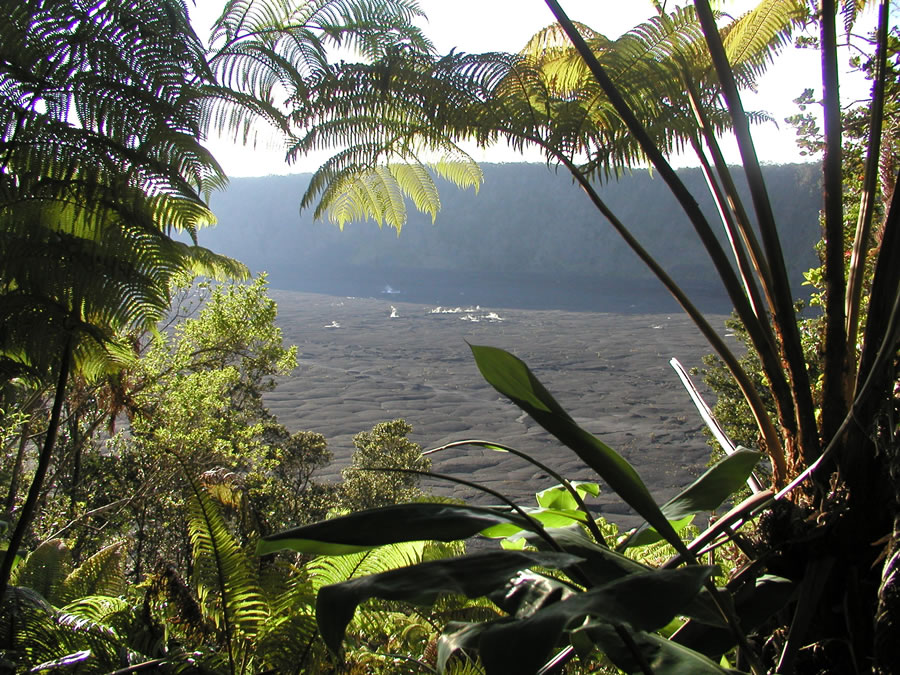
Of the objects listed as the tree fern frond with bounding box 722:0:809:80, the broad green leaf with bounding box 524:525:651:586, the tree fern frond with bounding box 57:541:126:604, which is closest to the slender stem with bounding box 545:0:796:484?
the broad green leaf with bounding box 524:525:651:586

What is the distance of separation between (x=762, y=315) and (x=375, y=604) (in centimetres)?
111

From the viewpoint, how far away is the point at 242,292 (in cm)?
502

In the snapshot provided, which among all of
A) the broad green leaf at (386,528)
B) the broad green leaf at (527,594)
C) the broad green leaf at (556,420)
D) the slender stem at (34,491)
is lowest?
the slender stem at (34,491)

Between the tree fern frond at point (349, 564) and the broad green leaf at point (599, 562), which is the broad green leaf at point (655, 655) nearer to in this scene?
the broad green leaf at point (599, 562)

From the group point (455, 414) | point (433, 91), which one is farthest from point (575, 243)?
point (433, 91)

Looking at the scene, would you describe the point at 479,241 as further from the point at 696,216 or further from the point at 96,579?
the point at 696,216

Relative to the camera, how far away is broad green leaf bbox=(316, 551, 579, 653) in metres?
0.48

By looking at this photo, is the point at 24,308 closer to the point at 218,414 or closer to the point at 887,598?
the point at 887,598

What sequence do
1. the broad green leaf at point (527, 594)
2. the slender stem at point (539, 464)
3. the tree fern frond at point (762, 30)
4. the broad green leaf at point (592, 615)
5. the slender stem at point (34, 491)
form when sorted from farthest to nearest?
1. the tree fern frond at point (762, 30)
2. the slender stem at point (34, 491)
3. the slender stem at point (539, 464)
4. the broad green leaf at point (527, 594)
5. the broad green leaf at point (592, 615)

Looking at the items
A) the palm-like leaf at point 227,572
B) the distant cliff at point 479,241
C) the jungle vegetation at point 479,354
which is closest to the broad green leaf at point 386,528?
the jungle vegetation at point 479,354

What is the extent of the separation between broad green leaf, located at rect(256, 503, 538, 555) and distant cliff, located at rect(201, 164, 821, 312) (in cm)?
3260

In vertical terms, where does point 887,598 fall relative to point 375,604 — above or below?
above

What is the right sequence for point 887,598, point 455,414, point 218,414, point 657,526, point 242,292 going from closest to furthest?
point 657,526 < point 887,598 < point 242,292 < point 218,414 < point 455,414

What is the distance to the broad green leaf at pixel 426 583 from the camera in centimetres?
48
